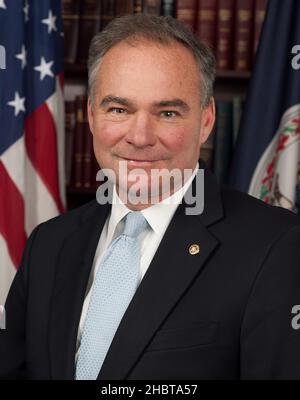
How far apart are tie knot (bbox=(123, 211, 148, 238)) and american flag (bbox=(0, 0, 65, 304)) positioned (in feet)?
3.59

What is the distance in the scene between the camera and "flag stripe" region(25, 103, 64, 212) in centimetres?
255

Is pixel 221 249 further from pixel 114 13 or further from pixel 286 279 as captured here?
pixel 114 13

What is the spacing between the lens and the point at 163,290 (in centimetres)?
132

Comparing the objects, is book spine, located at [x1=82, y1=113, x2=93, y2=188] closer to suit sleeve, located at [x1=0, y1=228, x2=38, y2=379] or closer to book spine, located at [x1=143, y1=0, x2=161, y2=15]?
book spine, located at [x1=143, y1=0, x2=161, y2=15]

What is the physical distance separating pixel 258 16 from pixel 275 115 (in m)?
0.43

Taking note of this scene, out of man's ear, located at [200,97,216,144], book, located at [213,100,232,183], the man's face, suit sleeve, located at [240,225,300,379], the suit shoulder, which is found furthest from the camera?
book, located at [213,100,232,183]

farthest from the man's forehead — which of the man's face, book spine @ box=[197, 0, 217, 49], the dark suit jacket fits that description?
book spine @ box=[197, 0, 217, 49]

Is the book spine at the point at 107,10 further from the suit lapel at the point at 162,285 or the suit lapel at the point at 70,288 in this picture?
the suit lapel at the point at 162,285

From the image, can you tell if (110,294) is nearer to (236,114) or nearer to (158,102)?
(158,102)

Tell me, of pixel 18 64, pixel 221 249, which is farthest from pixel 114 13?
pixel 221 249

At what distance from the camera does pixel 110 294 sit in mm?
1360

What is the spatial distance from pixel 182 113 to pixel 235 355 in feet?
1.70

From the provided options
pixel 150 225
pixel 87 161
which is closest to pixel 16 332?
pixel 150 225

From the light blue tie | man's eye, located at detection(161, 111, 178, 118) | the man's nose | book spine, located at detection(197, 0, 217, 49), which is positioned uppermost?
book spine, located at detection(197, 0, 217, 49)
